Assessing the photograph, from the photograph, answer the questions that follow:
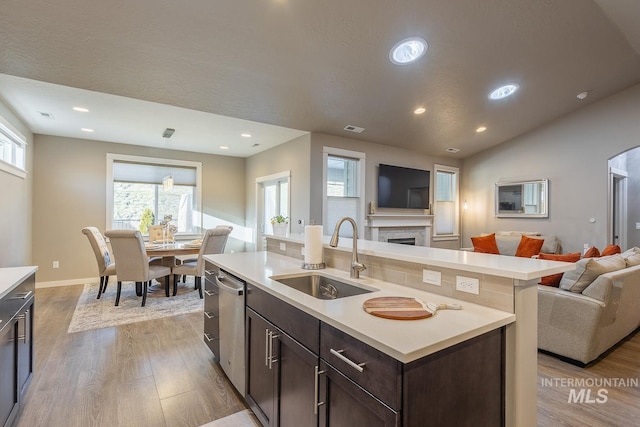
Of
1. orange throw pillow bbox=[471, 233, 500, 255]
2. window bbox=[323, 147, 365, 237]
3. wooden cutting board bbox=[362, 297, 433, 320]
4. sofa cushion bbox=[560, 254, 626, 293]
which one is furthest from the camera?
orange throw pillow bbox=[471, 233, 500, 255]

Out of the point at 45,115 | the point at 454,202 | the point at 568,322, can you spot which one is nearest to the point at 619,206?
the point at 454,202

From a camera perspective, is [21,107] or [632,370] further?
[21,107]

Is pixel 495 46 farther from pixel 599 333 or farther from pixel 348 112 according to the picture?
pixel 599 333

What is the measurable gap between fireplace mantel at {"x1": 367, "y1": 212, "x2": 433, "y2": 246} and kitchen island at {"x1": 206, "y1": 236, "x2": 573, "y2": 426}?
4115 millimetres

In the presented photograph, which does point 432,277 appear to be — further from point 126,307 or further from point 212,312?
point 126,307

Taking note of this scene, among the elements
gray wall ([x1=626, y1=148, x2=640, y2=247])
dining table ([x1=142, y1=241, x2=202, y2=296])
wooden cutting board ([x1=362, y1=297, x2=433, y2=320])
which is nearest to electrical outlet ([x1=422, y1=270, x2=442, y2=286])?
wooden cutting board ([x1=362, y1=297, x2=433, y2=320])

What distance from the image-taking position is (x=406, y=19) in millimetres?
2932

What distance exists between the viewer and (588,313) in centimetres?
253

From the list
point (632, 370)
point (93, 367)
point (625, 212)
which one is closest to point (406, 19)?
point (632, 370)

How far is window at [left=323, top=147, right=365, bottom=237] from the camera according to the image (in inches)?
213

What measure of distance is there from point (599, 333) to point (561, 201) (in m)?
4.25

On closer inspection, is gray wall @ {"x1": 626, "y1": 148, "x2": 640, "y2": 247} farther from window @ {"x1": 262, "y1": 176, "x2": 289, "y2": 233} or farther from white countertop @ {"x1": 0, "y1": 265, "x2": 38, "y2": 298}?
white countertop @ {"x1": 0, "y1": 265, "x2": 38, "y2": 298}

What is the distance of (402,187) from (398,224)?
77cm

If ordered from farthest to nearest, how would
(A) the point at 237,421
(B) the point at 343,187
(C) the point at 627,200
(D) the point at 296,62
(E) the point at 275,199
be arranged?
1. (C) the point at 627,200
2. (E) the point at 275,199
3. (B) the point at 343,187
4. (D) the point at 296,62
5. (A) the point at 237,421
